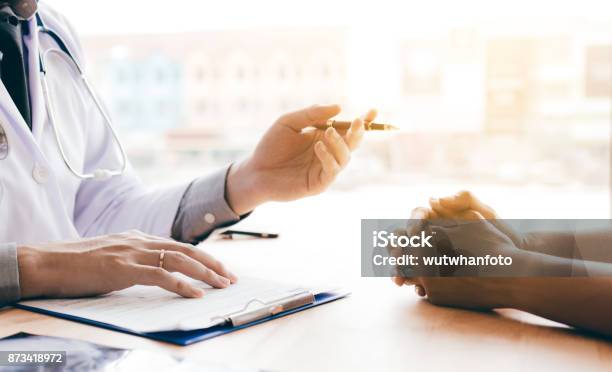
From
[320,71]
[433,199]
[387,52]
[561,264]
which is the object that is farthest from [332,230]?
[320,71]

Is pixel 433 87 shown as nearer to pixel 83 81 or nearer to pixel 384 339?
pixel 83 81

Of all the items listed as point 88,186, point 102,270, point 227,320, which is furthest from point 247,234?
point 227,320

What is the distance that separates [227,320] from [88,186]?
26.6 inches

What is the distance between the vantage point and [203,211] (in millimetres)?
1081

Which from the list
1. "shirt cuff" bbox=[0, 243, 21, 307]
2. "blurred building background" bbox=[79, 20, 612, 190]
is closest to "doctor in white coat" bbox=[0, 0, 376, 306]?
"shirt cuff" bbox=[0, 243, 21, 307]

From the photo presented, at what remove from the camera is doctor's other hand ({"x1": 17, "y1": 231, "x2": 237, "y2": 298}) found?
73 cm

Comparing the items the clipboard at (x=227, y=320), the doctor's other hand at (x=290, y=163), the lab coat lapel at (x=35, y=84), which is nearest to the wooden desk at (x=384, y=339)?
the clipboard at (x=227, y=320)

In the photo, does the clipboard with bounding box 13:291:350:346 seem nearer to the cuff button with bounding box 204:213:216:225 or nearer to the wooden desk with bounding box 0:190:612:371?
the wooden desk with bounding box 0:190:612:371

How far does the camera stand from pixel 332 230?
138 centimetres

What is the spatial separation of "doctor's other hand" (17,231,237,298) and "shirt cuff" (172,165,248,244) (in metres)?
0.31

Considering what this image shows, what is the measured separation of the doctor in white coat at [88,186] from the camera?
74 centimetres

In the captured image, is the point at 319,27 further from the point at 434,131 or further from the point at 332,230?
the point at 332,230

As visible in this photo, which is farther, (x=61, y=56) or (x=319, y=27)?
(x=319, y=27)

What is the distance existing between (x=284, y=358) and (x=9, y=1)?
75cm
